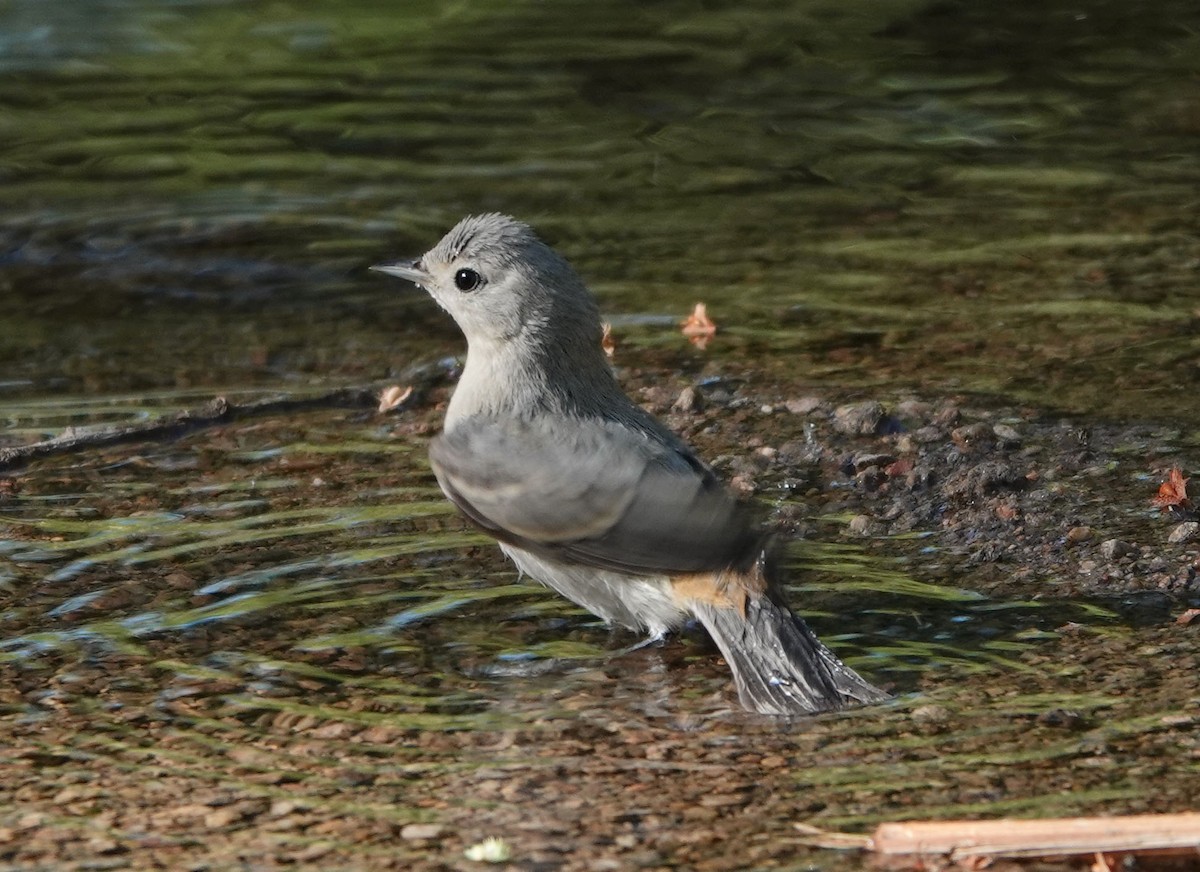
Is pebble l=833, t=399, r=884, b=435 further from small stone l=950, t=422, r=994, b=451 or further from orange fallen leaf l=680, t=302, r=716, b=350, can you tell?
orange fallen leaf l=680, t=302, r=716, b=350

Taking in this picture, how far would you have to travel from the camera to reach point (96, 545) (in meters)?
6.17

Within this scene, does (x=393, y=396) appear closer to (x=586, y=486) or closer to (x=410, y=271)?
(x=410, y=271)

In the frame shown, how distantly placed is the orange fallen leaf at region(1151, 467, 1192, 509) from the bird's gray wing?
1650 mm

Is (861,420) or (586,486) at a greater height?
(586,486)

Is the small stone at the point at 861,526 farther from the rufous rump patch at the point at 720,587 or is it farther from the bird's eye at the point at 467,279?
the bird's eye at the point at 467,279

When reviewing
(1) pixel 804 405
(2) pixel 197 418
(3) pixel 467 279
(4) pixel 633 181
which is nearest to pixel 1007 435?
(1) pixel 804 405

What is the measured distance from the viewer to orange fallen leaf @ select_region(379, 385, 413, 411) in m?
7.65

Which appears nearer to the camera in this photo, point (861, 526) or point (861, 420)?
point (861, 526)

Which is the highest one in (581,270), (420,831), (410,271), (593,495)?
(410,271)

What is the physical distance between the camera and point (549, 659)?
211 inches

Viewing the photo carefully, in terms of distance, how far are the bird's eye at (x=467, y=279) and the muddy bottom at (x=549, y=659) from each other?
780 mm

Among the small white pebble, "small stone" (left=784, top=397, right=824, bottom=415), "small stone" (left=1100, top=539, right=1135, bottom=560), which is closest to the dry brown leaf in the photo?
"small stone" (left=1100, top=539, right=1135, bottom=560)

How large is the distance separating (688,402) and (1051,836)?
367cm

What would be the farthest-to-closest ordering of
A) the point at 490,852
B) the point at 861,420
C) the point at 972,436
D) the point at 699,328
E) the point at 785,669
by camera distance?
the point at 699,328, the point at 861,420, the point at 972,436, the point at 785,669, the point at 490,852
